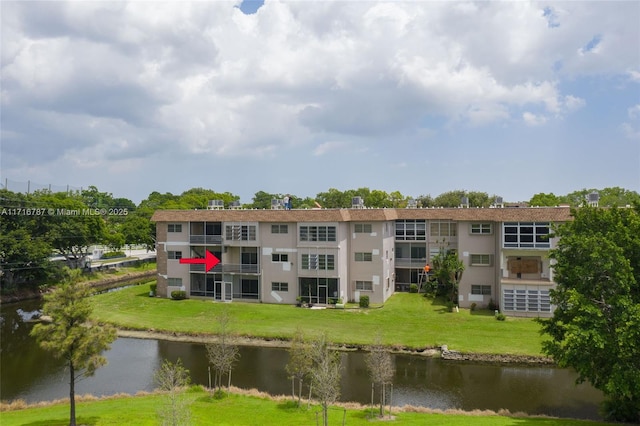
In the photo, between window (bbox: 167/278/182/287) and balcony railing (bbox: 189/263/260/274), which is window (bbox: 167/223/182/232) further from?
balcony railing (bbox: 189/263/260/274)

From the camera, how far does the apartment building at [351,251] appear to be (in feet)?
119

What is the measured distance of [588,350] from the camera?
689 inches

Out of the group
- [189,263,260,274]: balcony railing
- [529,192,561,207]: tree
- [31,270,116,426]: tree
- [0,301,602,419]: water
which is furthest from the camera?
[529,192,561,207]: tree

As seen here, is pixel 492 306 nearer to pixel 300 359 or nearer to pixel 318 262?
pixel 318 262

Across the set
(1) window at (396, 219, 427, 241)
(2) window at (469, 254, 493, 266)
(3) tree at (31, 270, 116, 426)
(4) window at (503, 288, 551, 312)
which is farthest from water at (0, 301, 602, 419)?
(1) window at (396, 219, 427, 241)

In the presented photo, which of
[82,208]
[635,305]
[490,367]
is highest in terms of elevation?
[82,208]

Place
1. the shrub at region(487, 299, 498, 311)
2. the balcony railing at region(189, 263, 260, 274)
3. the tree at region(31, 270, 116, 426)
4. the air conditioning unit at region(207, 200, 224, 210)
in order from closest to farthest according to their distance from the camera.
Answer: the tree at region(31, 270, 116, 426) → the shrub at region(487, 299, 498, 311) → the balcony railing at region(189, 263, 260, 274) → the air conditioning unit at region(207, 200, 224, 210)

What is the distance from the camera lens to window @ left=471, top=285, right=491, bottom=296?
38938mm

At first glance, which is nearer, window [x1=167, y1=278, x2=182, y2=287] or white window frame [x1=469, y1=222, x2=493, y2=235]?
white window frame [x1=469, y1=222, x2=493, y2=235]

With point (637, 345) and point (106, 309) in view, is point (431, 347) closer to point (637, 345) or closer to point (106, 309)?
point (637, 345)

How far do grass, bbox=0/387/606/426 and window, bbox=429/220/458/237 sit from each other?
80.9 ft

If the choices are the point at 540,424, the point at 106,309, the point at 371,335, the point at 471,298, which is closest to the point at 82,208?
the point at 106,309

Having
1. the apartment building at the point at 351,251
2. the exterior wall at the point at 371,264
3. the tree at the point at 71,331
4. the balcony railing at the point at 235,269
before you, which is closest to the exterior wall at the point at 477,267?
the apartment building at the point at 351,251

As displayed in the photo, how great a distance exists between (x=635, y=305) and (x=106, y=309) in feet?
129
